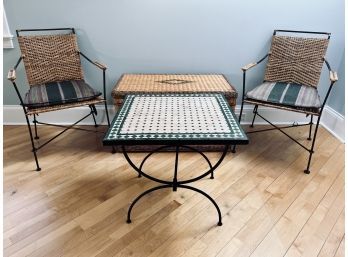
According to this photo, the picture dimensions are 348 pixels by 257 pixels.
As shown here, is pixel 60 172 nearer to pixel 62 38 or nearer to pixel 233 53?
pixel 62 38

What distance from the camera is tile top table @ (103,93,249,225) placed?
1170mm

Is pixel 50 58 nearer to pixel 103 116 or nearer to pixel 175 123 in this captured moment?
pixel 103 116

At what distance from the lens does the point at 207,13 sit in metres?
2.15

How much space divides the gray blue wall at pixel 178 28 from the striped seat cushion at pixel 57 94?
374 millimetres

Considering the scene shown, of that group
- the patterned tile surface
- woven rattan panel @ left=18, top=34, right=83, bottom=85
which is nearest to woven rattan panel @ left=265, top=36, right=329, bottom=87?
the patterned tile surface

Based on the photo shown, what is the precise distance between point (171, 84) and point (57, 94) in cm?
81

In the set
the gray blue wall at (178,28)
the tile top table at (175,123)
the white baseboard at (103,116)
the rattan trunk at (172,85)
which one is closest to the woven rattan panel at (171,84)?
the rattan trunk at (172,85)

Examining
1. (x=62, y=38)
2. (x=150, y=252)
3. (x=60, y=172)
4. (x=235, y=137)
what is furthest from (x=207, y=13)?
(x=150, y=252)

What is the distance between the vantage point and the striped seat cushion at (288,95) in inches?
71.4

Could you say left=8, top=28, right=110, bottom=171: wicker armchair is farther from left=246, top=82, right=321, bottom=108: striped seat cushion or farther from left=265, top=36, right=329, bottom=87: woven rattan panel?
left=265, top=36, right=329, bottom=87: woven rattan panel

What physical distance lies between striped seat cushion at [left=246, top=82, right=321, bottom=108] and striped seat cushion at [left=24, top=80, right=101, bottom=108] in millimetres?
1165

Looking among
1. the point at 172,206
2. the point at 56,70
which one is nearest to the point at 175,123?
the point at 172,206

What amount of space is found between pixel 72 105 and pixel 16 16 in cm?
94

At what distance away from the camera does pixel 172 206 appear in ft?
5.16
